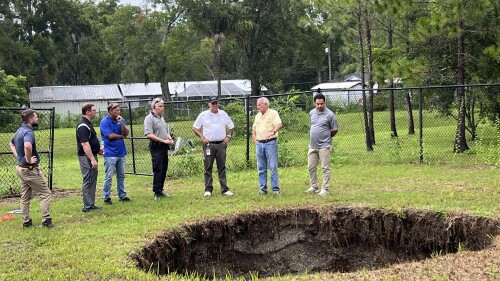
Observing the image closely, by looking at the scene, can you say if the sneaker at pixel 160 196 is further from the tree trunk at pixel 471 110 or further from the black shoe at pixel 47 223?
the tree trunk at pixel 471 110

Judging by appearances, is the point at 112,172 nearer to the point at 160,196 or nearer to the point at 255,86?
the point at 160,196

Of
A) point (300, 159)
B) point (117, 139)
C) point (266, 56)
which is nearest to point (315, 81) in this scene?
point (266, 56)

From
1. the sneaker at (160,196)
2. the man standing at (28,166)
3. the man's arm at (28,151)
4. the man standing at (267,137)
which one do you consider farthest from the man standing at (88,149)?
the man standing at (267,137)

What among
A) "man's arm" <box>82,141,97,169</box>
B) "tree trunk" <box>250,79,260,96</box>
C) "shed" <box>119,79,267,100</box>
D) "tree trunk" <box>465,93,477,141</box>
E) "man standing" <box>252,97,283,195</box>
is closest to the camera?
"man's arm" <box>82,141,97,169</box>

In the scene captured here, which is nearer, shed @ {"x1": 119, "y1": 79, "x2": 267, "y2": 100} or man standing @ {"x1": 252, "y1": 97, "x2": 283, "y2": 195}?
man standing @ {"x1": 252, "y1": 97, "x2": 283, "y2": 195}

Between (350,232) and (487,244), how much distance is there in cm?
197

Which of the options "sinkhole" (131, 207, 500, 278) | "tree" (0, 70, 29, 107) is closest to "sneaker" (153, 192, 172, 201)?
"sinkhole" (131, 207, 500, 278)

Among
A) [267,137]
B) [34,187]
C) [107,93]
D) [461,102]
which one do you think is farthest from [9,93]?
[107,93]

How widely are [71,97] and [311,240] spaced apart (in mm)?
48454

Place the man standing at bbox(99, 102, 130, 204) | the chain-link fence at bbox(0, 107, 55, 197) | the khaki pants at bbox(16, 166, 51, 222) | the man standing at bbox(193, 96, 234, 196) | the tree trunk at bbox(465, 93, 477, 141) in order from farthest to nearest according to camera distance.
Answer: the tree trunk at bbox(465, 93, 477, 141) → the chain-link fence at bbox(0, 107, 55, 197) → the man standing at bbox(193, 96, 234, 196) → the man standing at bbox(99, 102, 130, 204) → the khaki pants at bbox(16, 166, 51, 222)

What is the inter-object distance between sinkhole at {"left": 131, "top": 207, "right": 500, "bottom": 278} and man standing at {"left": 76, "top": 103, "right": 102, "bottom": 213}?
1.91 meters

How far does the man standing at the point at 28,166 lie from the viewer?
6.78 metres

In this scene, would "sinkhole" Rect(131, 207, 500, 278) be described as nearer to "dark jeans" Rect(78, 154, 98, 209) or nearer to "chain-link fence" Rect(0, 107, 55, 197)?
"dark jeans" Rect(78, 154, 98, 209)

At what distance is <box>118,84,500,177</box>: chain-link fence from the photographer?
1229 cm
